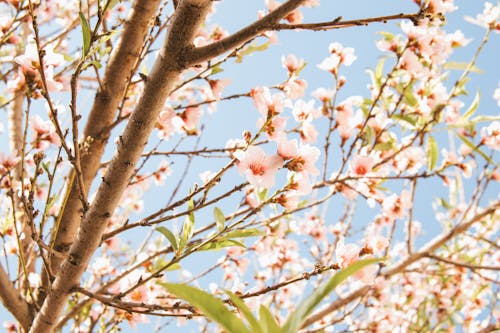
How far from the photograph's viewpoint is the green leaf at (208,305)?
1.86ft

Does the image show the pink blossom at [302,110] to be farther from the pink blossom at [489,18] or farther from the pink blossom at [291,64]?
the pink blossom at [489,18]

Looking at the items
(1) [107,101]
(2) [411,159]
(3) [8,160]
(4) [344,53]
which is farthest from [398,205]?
(3) [8,160]

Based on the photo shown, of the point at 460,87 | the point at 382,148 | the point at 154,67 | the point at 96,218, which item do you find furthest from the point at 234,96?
the point at 460,87

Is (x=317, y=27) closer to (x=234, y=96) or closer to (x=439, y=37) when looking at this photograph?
(x=234, y=96)

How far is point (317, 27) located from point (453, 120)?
179cm

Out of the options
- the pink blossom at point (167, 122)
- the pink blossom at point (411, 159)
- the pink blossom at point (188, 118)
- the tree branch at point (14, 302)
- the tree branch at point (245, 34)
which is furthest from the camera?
the pink blossom at point (411, 159)

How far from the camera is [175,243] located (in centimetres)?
112

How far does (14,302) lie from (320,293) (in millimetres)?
1247

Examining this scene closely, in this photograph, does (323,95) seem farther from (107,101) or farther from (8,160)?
(8,160)

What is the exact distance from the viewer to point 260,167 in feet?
3.56

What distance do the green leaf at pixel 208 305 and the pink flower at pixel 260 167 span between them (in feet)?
1.64

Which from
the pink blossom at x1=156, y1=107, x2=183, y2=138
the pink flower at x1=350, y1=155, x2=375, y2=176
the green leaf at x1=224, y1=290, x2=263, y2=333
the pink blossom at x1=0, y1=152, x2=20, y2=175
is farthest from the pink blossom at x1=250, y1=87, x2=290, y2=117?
the pink blossom at x1=0, y1=152, x2=20, y2=175

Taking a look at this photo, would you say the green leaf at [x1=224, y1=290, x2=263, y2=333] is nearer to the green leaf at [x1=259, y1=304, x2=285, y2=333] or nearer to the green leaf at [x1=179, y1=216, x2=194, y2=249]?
the green leaf at [x1=259, y1=304, x2=285, y2=333]

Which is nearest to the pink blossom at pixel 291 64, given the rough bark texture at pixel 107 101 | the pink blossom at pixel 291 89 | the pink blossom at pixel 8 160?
the pink blossom at pixel 291 89
